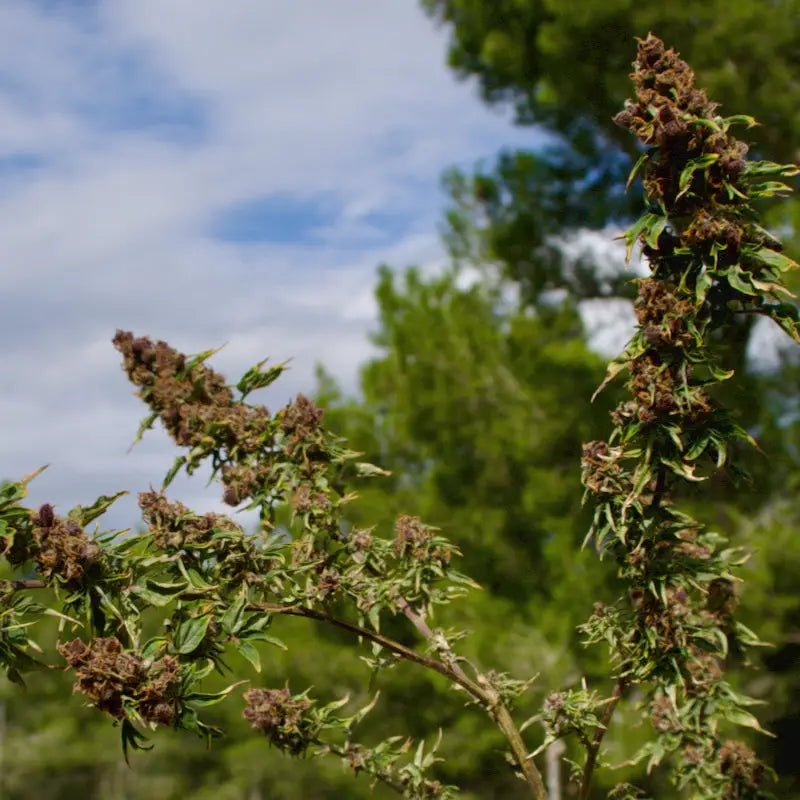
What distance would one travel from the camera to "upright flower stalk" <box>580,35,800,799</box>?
171 cm

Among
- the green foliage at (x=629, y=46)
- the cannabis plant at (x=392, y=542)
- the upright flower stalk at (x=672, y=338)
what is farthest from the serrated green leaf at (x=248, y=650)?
the green foliage at (x=629, y=46)

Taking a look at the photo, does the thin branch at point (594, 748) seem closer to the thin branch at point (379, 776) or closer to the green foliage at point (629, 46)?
the thin branch at point (379, 776)

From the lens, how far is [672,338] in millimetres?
1716

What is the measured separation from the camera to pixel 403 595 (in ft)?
6.45

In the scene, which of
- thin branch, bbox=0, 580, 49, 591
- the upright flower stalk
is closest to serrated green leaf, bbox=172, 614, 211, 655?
thin branch, bbox=0, 580, 49, 591

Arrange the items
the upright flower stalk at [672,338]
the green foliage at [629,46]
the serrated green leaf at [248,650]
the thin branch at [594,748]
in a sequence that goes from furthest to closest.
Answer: the green foliage at [629,46] → the thin branch at [594,748] → the upright flower stalk at [672,338] → the serrated green leaf at [248,650]

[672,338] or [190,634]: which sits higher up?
[672,338]

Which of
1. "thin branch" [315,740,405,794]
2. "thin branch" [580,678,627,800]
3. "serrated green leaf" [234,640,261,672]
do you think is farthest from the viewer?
"thin branch" [315,740,405,794]

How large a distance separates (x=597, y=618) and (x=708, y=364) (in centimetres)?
55

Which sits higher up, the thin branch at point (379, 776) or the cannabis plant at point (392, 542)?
the cannabis plant at point (392, 542)

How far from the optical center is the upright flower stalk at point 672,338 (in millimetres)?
1711

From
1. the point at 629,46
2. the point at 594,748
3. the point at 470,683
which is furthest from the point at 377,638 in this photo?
the point at 629,46

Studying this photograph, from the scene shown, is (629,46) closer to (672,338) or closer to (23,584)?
(672,338)

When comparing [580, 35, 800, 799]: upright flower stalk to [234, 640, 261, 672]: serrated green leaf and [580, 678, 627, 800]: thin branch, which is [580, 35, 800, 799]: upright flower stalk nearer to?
[580, 678, 627, 800]: thin branch
